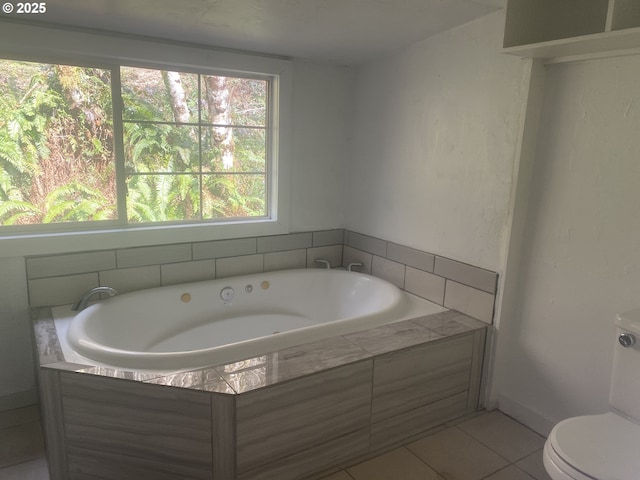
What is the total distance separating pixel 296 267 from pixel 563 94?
182cm

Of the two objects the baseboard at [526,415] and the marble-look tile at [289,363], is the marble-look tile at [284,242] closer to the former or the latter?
the marble-look tile at [289,363]

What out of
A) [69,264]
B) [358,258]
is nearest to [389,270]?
[358,258]

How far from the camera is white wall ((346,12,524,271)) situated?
2.12 m

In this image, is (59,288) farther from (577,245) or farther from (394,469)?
(577,245)

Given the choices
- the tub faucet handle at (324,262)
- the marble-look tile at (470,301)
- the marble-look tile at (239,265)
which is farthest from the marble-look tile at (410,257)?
the marble-look tile at (239,265)

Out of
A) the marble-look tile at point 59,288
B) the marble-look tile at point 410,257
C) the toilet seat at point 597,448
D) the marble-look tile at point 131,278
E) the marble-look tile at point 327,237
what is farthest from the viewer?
the marble-look tile at point 327,237

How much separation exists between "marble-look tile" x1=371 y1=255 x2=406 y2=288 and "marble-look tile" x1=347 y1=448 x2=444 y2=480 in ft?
3.38

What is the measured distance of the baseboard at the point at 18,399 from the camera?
2.23 metres

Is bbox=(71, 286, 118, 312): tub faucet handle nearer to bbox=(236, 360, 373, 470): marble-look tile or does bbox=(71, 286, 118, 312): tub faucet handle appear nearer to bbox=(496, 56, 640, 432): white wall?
bbox=(236, 360, 373, 470): marble-look tile

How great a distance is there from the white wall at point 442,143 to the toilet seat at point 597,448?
827mm

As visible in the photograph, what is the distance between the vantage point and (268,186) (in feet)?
9.71

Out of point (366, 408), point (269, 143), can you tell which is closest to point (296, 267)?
point (269, 143)

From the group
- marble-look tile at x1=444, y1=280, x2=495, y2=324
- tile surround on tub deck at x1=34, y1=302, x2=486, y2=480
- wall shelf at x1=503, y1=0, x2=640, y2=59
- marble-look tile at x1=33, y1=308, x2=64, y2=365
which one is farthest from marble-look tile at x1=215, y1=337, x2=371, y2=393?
wall shelf at x1=503, y1=0, x2=640, y2=59

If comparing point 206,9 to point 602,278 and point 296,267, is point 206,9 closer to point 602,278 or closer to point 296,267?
point 296,267
